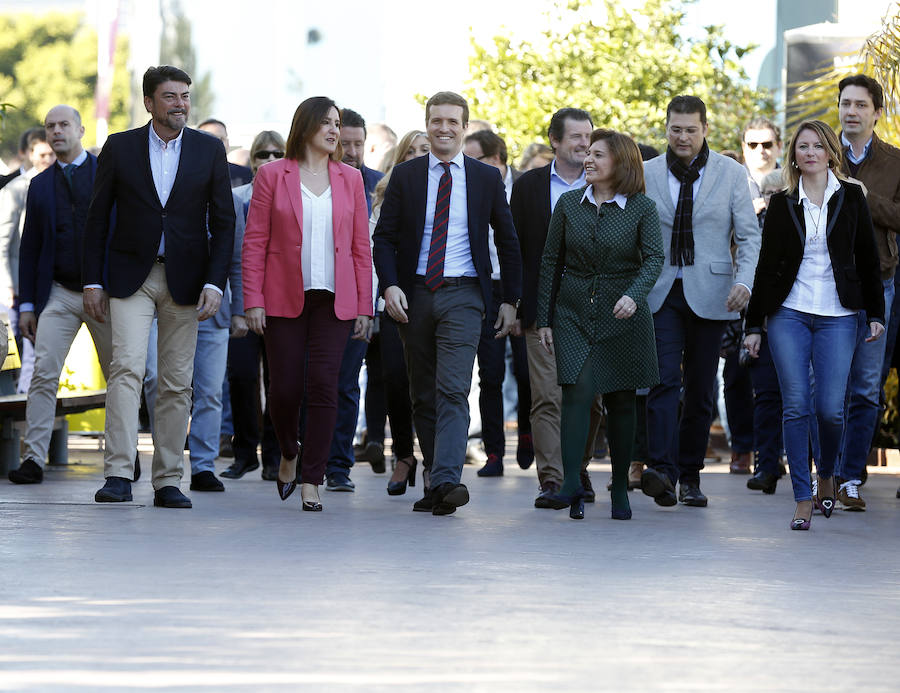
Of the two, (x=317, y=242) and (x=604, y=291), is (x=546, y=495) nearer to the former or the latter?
(x=604, y=291)

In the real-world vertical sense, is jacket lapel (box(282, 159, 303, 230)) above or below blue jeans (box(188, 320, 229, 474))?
above

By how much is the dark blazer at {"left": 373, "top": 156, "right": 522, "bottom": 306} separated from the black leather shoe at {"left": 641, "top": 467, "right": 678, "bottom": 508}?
1.20 m

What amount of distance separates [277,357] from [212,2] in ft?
98.1

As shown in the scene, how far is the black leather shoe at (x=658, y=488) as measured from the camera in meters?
9.82

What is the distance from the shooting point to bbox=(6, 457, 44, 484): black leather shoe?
1102 centimetres

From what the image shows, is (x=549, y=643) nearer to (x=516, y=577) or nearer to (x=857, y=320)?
(x=516, y=577)

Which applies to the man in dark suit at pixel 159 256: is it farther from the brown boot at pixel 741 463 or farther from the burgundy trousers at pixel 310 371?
the brown boot at pixel 741 463

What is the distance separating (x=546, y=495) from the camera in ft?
32.6

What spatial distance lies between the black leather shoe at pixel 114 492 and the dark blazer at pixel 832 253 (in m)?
3.35

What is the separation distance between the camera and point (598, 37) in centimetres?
2484

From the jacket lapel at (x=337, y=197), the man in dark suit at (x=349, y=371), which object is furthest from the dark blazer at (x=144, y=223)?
the man in dark suit at (x=349, y=371)

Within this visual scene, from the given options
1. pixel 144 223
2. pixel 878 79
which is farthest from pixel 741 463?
pixel 144 223

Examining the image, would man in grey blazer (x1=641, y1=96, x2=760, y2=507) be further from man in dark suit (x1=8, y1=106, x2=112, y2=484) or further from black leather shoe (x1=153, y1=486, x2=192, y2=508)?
man in dark suit (x1=8, y1=106, x2=112, y2=484)

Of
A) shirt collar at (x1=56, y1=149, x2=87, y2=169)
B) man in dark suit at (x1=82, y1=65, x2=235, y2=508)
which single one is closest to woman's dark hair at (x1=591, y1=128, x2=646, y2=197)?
man in dark suit at (x1=82, y1=65, x2=235, y2=508)
